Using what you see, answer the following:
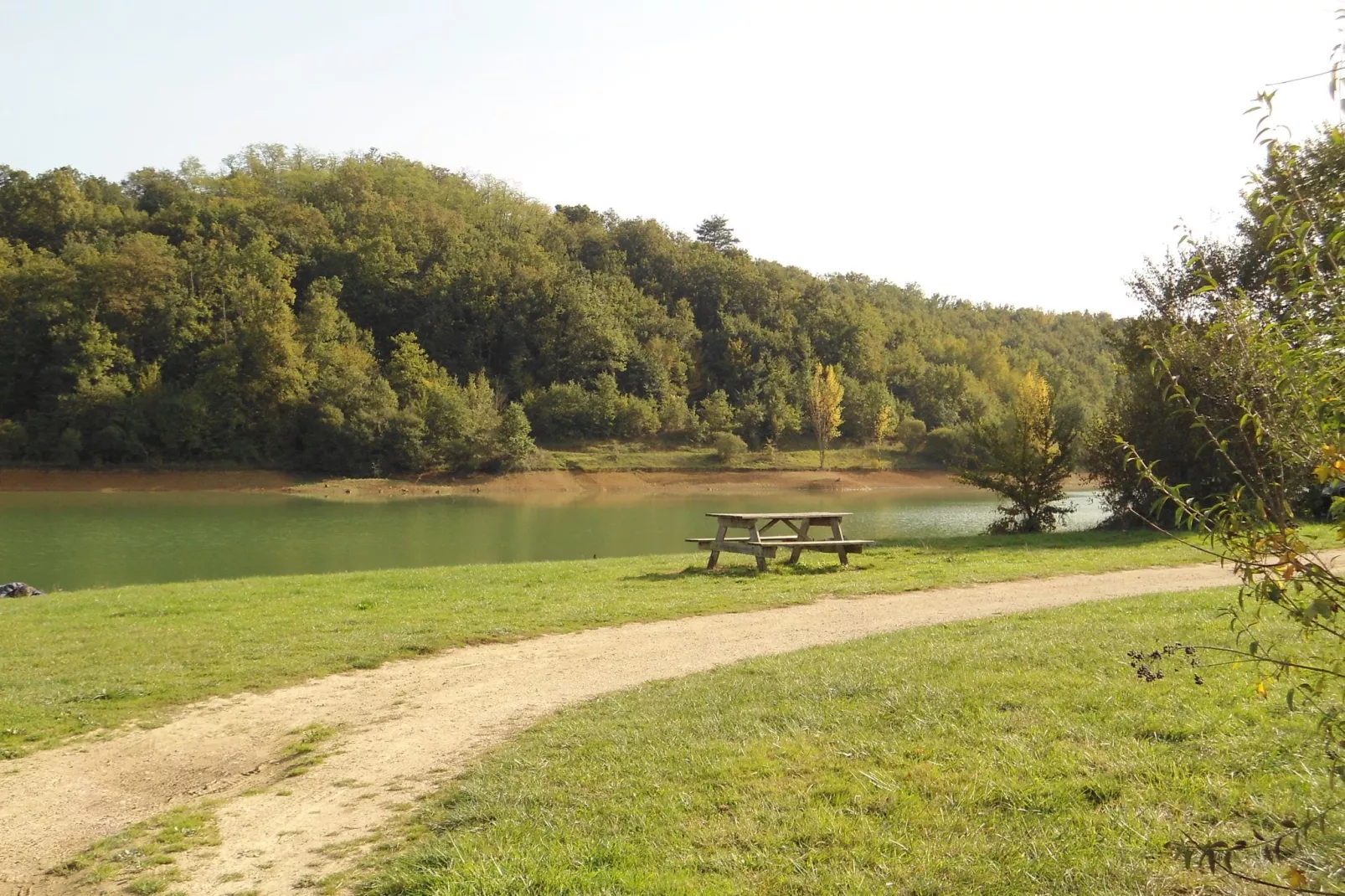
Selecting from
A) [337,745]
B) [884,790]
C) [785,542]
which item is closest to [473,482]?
[785,542]

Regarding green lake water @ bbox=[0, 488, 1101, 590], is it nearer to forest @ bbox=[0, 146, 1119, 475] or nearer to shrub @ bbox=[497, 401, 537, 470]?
shrub @ bbox=[497, 401, 537, 470]

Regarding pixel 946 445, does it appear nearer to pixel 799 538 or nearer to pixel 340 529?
pixel 340 529

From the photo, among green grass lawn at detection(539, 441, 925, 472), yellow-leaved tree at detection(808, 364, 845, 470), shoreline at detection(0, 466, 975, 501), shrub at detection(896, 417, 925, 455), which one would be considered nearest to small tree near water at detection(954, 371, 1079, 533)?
shoreline at detection(0, 466, 975, 501)

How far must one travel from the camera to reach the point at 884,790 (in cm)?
482

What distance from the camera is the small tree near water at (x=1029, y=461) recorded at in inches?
947

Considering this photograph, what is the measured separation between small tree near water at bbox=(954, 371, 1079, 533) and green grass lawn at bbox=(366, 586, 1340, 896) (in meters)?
17.7

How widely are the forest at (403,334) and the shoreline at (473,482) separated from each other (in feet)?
7.44

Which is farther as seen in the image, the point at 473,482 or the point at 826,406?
the point at 826,406

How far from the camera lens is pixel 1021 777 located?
4758 millimetres

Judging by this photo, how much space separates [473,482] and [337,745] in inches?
2199

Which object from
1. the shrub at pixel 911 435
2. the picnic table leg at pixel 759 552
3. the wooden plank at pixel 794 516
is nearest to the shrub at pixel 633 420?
the shrub at pixel 911 435

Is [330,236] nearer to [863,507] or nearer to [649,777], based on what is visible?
[863,507]

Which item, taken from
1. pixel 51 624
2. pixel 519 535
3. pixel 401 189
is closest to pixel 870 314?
pixel 401 189

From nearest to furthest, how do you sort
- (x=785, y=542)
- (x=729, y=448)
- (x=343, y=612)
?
(x=343, y=612) < (x=785, y=542) < (x=729, y=448)
